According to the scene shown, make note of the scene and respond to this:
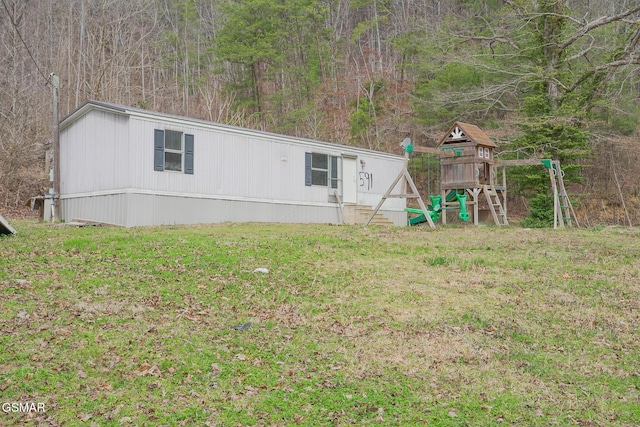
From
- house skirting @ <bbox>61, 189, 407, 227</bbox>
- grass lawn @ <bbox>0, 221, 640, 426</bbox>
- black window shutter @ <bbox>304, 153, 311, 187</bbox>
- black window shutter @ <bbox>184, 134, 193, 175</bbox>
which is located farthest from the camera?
black window shutter @ <bbox>304, 153, 311, 187</bbox>

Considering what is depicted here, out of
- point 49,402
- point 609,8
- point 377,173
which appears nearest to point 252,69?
point 377,173

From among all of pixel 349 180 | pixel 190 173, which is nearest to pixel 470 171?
pixel 349 180

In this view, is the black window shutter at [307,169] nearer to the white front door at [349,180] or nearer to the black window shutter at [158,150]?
the white front door at [349,180]

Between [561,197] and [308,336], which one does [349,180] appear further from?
[308,336]

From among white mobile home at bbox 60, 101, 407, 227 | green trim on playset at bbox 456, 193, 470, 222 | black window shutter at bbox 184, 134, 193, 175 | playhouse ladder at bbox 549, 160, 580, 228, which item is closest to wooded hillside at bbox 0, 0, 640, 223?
playhouse ladder at bbox 549, 160, 580, 228

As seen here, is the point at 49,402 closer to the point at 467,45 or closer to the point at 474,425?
the point at 474,425

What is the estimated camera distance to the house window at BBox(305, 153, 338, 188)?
1747 cm

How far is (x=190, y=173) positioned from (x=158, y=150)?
103cm

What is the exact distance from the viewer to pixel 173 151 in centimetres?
1427

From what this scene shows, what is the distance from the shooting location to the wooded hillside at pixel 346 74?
19484 mm

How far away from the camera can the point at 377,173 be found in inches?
778

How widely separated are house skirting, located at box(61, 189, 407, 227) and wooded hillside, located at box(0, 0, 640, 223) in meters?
7.03

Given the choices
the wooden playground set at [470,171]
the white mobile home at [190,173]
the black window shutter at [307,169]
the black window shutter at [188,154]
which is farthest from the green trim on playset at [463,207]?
the black window shutter at [188,154]

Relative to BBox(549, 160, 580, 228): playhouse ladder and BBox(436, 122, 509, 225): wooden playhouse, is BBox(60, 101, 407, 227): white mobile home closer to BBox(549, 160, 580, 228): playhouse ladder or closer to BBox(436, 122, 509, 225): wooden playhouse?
BBox(436, 122, 509, 225): wooden playhouse
